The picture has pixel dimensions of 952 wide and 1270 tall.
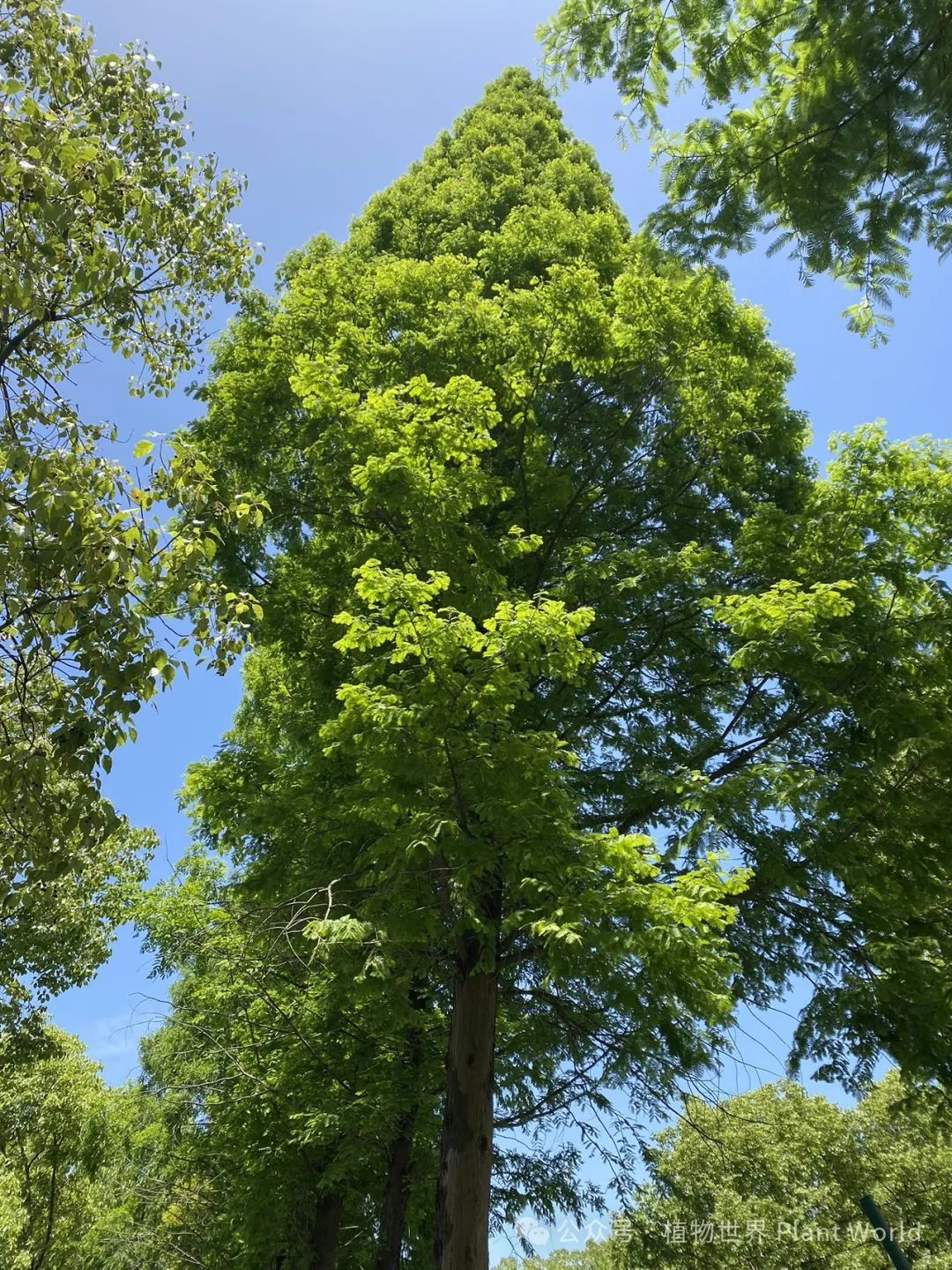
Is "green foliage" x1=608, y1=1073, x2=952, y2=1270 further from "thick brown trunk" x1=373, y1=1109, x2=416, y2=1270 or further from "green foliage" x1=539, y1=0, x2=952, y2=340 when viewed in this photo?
"green foliage" x1=539, y1=0, x2=952, y2=340

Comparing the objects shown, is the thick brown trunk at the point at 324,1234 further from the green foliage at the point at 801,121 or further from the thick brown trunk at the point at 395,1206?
the green foliage at the point at 801,121

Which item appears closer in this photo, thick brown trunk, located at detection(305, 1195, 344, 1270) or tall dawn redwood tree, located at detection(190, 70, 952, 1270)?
tall dawn redwood tree, located at detection(190, 70, 952, 1270)

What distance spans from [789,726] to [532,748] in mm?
2292

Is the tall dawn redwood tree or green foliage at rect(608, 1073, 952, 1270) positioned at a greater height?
the tall dawn redwood tree

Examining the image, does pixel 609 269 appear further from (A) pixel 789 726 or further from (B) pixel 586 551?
(A) pixel 789 726

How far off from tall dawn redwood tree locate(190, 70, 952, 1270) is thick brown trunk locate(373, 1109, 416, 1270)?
4.45 ft

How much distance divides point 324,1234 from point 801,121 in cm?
1197

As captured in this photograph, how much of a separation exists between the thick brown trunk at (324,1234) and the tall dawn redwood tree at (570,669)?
131 inches

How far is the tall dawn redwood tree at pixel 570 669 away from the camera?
475 centimetres

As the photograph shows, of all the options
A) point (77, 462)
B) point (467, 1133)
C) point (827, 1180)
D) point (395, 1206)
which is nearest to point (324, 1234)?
point (395, 1206)

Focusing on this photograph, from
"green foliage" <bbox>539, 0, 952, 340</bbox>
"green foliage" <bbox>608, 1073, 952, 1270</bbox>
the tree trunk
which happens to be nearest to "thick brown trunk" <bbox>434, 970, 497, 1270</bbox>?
the tree trunk

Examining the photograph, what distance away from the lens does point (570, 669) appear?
496 centimetres

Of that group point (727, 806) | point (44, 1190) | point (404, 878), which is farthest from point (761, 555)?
point (44, 1190)

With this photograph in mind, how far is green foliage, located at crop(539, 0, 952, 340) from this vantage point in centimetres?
385
